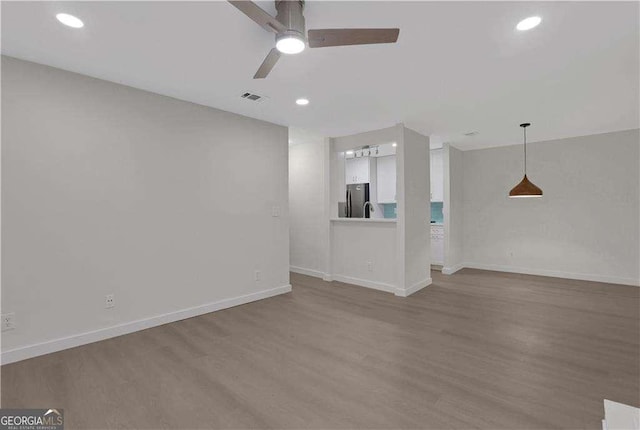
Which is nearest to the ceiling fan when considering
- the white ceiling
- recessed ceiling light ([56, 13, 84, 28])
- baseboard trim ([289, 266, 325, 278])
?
the white ceiling

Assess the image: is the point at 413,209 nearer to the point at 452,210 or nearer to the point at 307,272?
the point at 452,210

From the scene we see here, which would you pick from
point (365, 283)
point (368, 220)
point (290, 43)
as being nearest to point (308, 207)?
point (368, 220)

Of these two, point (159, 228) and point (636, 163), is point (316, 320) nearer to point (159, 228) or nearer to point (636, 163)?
point (159, 228)

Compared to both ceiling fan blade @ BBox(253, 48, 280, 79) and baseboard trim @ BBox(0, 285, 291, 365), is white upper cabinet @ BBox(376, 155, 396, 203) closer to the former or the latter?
baseboard trim @ BBox(0, 285, 291, 365)

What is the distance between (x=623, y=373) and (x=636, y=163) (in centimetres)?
416

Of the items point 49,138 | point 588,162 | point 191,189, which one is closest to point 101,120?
point 49,138

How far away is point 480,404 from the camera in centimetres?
190

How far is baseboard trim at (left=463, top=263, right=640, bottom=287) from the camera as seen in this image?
16.0 feet

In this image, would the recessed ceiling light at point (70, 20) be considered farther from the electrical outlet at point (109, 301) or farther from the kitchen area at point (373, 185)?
the kitchen area at point (373, 185)

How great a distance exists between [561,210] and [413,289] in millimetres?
3295

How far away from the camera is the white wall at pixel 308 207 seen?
5391 mm

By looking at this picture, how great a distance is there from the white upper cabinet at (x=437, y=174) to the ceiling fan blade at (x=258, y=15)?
5.40 m

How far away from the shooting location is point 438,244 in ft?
20.5

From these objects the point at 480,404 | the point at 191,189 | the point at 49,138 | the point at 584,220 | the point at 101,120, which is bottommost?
the point at 480,404
